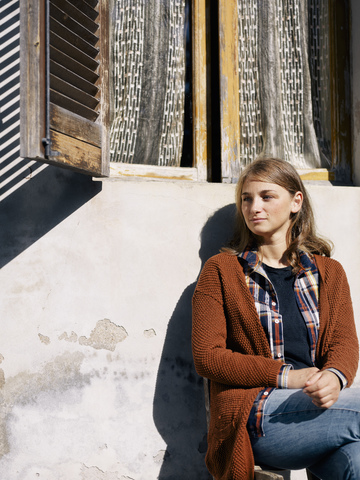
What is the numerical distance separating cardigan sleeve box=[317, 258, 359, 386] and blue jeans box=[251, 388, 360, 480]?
0.20 m

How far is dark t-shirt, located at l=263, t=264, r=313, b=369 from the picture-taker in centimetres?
247

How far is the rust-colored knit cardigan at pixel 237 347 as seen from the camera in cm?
224

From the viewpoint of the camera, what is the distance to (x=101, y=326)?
2779 mm

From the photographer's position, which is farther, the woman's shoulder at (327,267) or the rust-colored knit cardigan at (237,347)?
the woman's shoulder at (327,267)

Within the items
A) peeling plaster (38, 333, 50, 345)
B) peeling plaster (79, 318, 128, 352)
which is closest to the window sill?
peeling plaster (79, 318, 128, 352)

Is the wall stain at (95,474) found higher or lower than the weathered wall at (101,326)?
lower

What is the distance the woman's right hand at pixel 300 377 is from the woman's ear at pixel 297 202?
817 mm

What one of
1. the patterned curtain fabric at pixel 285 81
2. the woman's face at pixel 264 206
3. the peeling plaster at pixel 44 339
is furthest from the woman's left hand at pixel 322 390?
the patterned curtain fabric at pixel 285 81

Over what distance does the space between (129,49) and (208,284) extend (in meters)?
1.43

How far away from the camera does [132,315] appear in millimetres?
2828

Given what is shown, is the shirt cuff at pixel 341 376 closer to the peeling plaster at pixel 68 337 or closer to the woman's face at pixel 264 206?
the woman's face at pixel 264 206

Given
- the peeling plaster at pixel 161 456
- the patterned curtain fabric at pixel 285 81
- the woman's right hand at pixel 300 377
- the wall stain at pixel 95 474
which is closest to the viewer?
the woman's right hand at pixel 300 377

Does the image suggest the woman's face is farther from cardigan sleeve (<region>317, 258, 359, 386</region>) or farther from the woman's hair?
cardigan sleeve (<region>317, 258, 359, 386</region>)

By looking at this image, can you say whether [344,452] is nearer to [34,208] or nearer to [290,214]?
[290,214]
